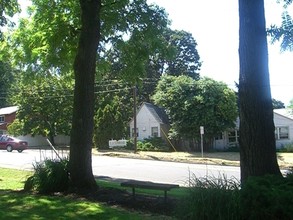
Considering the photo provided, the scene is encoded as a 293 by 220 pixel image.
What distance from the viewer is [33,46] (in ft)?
54.2

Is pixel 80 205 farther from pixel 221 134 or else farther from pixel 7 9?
pixel 221 134

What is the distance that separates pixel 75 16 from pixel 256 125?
9.51 meters

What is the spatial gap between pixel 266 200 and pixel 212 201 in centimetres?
94

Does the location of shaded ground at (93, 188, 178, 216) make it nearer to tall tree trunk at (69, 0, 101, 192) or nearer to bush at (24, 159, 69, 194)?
tall tree trunk at (69, 0, 101, 192)

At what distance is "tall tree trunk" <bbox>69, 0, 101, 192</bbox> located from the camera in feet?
37.8

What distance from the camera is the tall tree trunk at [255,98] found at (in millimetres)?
7562

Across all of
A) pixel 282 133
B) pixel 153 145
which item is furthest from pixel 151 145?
pixel 282 133

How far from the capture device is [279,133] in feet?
144

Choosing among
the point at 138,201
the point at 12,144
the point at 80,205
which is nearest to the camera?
the point at 80,205

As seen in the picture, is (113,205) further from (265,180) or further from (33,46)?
(33,46)

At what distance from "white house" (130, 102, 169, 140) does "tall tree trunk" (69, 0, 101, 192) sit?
35.3 metres

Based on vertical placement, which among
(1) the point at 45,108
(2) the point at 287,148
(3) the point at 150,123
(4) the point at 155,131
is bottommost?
(2) the point at 287,148

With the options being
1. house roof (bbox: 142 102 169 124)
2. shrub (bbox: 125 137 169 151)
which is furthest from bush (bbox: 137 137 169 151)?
house roof (bbox: 142 102 169 124)

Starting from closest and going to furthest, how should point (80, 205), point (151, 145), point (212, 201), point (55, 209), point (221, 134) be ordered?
point (212, 201)
point (55, 209)
point (80, 205)
point (221, 134)
point (151, 145)
